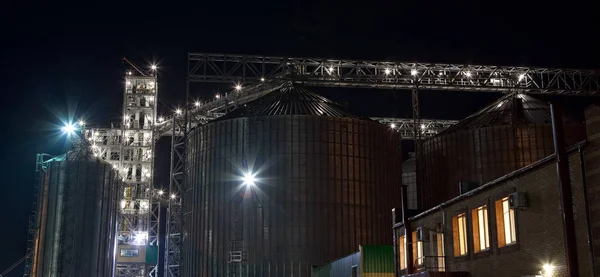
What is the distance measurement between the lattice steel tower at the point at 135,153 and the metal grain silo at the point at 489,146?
28.7m

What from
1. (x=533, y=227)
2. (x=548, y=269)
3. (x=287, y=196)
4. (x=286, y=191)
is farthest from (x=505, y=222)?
(x=286, y=191)

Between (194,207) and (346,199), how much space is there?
11663 mm

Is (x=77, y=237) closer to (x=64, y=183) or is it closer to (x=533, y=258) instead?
(x=64, y=183)

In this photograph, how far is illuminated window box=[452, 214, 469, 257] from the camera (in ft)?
90.7

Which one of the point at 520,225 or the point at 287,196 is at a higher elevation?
the point at 287,196

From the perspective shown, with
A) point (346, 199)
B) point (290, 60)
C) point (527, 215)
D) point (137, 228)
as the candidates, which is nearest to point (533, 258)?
point (527, 215)

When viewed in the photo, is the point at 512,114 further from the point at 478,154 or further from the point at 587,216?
the point at 587,216

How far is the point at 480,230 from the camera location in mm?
26234

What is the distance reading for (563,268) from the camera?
794 inches

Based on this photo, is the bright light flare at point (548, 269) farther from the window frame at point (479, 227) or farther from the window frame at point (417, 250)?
the window frame at point (417, 250)

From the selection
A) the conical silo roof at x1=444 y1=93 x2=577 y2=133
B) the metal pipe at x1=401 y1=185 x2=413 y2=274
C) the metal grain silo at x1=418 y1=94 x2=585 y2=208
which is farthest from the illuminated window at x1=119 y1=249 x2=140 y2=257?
the metal pipe at x1=401 y1=185 x2=413 y2=274

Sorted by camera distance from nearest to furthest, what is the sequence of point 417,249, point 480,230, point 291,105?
point 480,230 → point 417,249 → point 291,105

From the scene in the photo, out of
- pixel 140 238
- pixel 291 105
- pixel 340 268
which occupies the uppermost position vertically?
pixel 291 105

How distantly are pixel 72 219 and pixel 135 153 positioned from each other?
29.5 metres
